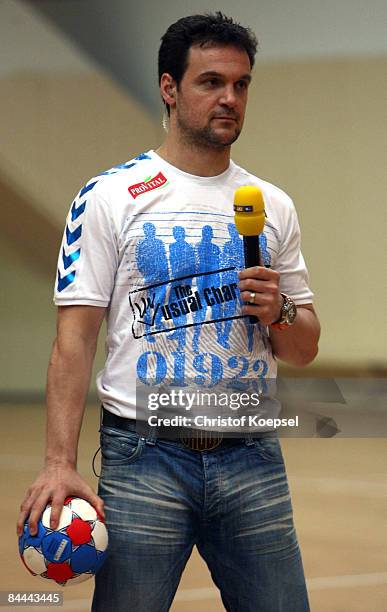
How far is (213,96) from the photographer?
2.29m

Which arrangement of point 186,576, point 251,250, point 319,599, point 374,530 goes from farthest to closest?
1. point 374,530
2. point 186,576
3. point 319,599
4. point 251,250

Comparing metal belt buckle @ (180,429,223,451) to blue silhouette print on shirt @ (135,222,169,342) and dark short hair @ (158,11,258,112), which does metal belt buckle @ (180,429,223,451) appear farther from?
dark short hair @ (158,11,258,112)

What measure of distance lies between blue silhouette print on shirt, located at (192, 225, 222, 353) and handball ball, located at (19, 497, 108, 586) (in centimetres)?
45

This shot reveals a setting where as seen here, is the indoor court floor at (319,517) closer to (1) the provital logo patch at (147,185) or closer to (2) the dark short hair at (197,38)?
(1) the provital logo patch at (147,185)

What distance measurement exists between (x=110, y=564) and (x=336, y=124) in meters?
8.44

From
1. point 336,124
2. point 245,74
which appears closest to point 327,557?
point 245,74

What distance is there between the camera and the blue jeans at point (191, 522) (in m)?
2.19

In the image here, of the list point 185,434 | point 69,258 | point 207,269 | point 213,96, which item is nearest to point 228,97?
point 213,96

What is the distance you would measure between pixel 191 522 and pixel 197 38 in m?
1.13

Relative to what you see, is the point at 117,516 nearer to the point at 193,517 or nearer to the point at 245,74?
the point at 193,517

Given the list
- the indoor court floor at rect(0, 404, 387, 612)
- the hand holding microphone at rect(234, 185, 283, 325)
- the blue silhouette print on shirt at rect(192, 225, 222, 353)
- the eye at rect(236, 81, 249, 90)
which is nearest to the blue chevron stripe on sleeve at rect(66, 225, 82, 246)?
the blue silhouette print on shirt at rect(192, 225, 222, 353)

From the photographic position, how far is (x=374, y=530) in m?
5.58

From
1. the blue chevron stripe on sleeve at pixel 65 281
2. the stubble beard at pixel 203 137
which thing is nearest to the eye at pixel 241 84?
the stubble beard at pixel 203 137

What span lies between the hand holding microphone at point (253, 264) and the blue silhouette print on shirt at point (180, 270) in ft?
0.52
